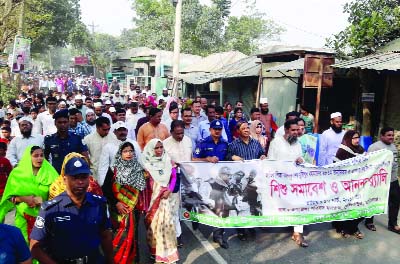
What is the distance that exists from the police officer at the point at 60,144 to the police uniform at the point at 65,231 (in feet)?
9.24

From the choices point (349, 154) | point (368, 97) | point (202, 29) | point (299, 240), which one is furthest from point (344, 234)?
point (202, 29)

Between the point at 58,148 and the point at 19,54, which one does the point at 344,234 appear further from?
the point at 19,54

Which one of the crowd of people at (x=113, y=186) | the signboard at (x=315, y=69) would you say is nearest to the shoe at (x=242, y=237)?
the crowd of people at (x=113, y=186)

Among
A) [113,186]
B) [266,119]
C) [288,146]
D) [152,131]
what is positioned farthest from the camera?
[266,119]

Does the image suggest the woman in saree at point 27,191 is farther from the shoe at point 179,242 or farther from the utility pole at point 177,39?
the utility pole at point 177,39

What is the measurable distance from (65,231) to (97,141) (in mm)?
3247

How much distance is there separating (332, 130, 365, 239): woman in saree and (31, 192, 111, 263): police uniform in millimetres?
4259

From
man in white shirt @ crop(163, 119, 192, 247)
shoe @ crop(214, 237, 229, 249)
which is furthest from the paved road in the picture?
man in white shirt @ crop(163, 119, 192, 247)

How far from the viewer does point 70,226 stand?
9.11 ft

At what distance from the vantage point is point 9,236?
223cm

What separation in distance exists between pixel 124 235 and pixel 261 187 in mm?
2082

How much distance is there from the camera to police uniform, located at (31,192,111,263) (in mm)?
2773

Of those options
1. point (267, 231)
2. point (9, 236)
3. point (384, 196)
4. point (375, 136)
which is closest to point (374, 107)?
point (375, 136)

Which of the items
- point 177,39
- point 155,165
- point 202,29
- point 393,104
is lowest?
point 155,165
